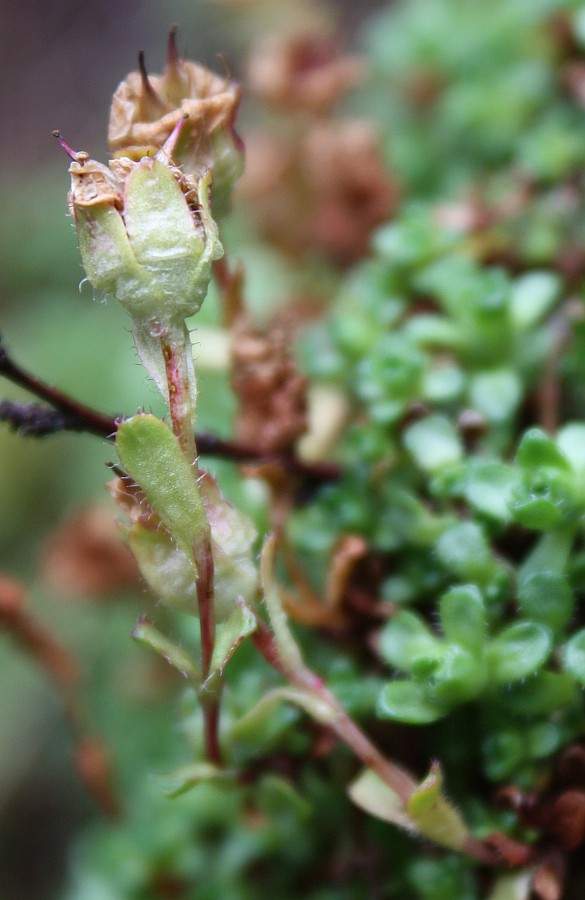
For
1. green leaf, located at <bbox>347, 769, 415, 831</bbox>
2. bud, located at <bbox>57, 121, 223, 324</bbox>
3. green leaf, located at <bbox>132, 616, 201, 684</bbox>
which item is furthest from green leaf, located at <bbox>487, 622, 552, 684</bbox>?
bud, located at <bbox>57, 121, 223, 324</bbox>

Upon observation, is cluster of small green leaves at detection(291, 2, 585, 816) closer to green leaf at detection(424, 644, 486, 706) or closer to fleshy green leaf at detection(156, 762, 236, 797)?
green leaf at detection(424, 644, 486, 706)

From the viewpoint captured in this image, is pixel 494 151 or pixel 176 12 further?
pixel 176 12

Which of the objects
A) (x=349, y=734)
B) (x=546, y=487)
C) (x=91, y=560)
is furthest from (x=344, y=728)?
(x=91, y=560)

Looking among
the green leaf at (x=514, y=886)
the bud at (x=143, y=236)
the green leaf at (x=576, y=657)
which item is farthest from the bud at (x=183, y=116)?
the green leaf at (x=514, y=886)

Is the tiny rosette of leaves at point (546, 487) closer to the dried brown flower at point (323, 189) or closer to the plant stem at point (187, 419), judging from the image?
the plant stem at point (187, 419)

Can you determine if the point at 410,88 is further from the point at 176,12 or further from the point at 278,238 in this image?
the point at 176,12

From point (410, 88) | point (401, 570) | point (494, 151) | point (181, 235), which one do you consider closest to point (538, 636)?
point (401, 570)

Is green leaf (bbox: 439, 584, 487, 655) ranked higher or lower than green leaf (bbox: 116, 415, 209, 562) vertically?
lower
